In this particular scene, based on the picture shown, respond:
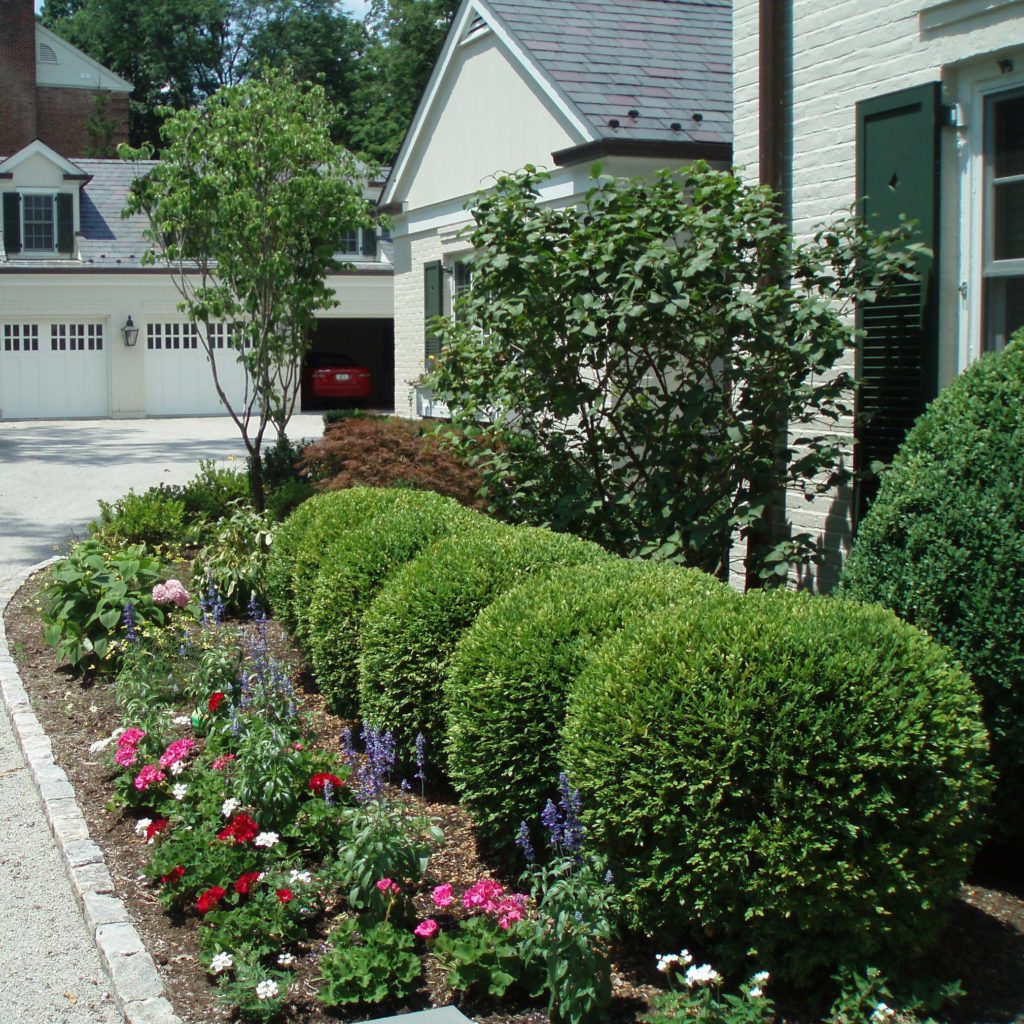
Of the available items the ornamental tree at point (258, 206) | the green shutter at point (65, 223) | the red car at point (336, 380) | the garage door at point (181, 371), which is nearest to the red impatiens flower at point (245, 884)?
the ornamental tree at point (258, 206)

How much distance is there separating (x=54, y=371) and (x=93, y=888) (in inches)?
1032

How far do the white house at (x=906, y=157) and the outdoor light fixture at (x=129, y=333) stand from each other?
2401 centimetres

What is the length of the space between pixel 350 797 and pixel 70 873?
1.14m

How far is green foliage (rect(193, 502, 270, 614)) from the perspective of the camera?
29.5ft

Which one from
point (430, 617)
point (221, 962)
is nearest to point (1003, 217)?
point (430, 617)

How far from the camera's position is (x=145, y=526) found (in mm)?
11250

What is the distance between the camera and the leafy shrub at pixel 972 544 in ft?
13.8

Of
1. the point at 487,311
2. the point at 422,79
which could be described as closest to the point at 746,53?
the point at 487,311

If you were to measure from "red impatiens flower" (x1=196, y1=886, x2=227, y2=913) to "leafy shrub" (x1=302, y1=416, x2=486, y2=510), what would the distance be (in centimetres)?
451

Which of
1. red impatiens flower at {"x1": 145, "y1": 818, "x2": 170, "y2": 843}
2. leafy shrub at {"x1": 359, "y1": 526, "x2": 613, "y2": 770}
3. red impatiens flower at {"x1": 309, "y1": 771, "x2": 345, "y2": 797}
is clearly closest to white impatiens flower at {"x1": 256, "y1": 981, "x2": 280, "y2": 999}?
red impatiens flower at {"x1": 309, "y1": 771, "x2": 345, "y2": 797}

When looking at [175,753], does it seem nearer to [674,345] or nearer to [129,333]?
[674,345]

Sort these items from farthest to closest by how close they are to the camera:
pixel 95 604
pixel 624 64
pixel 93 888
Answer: pixel 624 64, pixel 95 604, pixel 93 888

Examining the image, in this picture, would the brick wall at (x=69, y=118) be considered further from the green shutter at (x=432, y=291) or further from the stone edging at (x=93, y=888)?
the stone edging at (x=93, y=888)

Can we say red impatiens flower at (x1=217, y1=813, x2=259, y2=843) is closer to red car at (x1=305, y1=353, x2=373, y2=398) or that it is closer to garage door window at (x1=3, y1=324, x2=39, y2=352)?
garage door window at (x1=3, y1=324, x2=39, y2=352)
